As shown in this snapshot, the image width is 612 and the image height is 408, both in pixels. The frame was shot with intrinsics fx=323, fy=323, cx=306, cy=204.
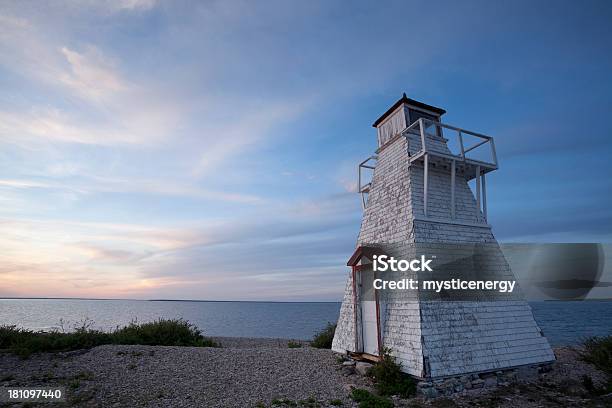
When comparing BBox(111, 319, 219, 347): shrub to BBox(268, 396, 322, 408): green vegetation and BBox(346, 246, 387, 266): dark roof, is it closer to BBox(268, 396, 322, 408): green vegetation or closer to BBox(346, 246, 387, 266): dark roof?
BBox(268, 396, 322, 408): green vegetation

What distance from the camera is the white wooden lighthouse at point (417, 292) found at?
9.88 metres

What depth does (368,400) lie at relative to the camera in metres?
8.63

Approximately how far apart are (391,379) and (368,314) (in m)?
2.63

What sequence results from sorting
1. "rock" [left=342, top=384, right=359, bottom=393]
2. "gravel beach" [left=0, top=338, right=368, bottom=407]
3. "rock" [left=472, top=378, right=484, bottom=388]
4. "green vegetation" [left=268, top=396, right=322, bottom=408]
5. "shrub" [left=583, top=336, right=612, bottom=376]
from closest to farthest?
1. "green vegetation" [left=268, top=396, right=322, bottom=408]
2. "gravel beach" [left=0, top=338, right=368, bottom=407]
3. "rock" [left=342, top=384, right=359, bottom=393]
4. "rock" [left=472, top=378, right=484, bottom=388]
5. "shrub" [left=583, top=336, right=612, bottom=376]

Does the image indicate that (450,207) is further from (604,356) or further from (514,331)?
(604,356)

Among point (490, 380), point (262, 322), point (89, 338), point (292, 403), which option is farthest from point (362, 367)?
point (262, 322)

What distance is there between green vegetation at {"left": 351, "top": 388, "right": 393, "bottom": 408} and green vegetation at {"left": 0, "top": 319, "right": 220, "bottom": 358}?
9427 mm

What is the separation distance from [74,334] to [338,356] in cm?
1076

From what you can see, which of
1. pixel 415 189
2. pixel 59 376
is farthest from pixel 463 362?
pixel 59 376

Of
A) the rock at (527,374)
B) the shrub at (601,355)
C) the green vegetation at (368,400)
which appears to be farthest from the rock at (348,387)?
the shrub at (601,355)

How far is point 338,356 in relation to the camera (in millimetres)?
12789

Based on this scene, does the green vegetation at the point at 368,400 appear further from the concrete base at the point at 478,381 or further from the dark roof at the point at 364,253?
the dark roof at the point at 364,253

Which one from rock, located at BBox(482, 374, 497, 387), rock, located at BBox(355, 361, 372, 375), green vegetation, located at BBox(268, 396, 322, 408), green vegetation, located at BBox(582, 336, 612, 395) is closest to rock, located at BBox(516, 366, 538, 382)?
rock, located at BBox(482, 374, 497, 387)

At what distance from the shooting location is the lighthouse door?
37.8 feet
